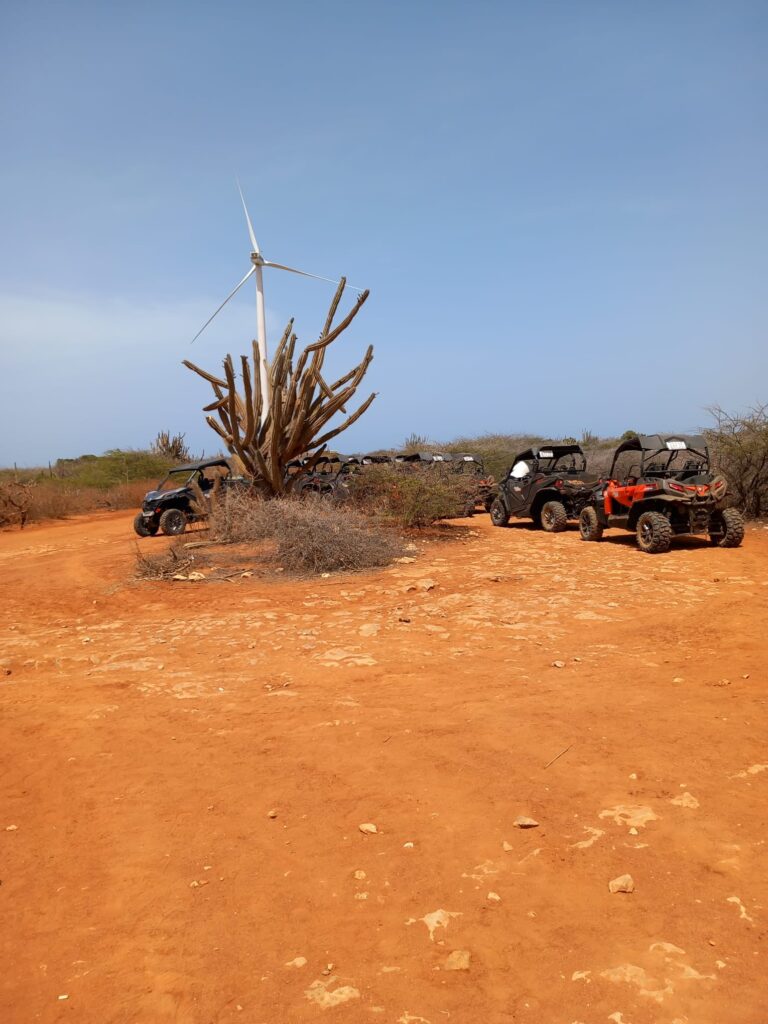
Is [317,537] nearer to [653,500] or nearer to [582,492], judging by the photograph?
[653,500]

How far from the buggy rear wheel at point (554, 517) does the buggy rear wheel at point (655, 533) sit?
2618 millimetres

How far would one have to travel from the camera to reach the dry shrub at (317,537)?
9844 millimetres

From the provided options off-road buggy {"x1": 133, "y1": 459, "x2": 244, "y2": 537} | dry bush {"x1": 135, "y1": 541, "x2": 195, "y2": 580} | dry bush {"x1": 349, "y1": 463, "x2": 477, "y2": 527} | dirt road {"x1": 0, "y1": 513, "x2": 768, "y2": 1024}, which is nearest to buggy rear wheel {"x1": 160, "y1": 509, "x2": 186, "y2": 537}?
off-road buggy {"x1": 133, "y1": 459, "x2": 244, "y2": 537}

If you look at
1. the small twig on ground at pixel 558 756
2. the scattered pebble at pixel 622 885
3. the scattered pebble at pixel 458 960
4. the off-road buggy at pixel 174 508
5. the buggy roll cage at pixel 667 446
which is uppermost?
the buggy roll cage at pixel 667 446

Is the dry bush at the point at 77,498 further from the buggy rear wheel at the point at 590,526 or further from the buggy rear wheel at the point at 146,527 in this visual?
the buggy rear wheel at the point at 590,526

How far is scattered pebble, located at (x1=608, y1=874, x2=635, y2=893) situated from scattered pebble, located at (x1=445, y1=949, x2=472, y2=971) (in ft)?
2.24

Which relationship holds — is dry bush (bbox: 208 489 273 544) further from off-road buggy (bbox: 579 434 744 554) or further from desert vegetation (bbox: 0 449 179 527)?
desert vegetation (bbox: 0 449 179 527)

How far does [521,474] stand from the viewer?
14.6 m

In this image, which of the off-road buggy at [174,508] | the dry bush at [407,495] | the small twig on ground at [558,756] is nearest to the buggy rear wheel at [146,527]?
the off-road buggy at [174,508]

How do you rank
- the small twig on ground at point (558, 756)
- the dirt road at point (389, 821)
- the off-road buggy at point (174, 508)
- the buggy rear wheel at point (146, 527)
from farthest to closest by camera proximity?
the buggy rear wheel at point (146, 527)
the off-road buggy at point (174, 508)
the small twig on ground at point (558, 756)
the dirt road at point (389, 821)

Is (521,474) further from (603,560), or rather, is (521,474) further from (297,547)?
(297,547)

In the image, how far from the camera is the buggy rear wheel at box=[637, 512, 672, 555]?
1039 centimetres

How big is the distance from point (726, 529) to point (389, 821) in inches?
348

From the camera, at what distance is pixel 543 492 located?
45.1 feet
